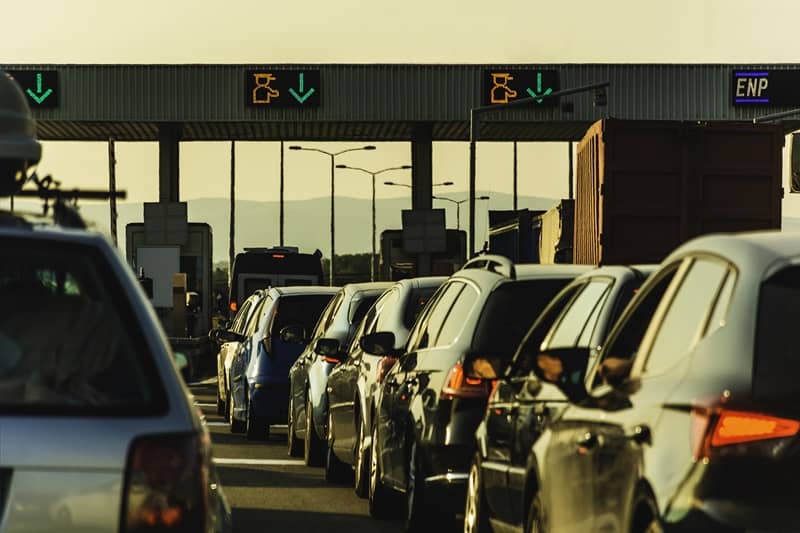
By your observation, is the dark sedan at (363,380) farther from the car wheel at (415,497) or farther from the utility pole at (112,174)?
the utility pole at (112,174)

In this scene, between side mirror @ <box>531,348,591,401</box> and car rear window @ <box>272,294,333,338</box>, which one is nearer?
side mirror @ <box>531,348,591,401</box>

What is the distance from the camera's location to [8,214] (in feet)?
19.9

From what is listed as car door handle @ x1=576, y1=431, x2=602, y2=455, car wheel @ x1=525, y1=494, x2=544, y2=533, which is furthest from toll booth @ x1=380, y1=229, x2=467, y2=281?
car door handle @ x1=576, y1=431, x2=602, y2=455

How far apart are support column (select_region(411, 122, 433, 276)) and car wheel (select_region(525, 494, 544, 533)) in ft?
144

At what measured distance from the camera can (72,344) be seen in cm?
569

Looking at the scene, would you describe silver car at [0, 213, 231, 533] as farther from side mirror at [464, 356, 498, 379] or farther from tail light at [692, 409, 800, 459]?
side mirror at [464, 356, 498, 379]

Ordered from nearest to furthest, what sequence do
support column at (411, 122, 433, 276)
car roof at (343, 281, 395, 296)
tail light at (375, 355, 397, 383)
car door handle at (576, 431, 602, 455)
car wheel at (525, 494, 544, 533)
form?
1. car door handle at (576, 431, 602, 455)
2. car wheel at (525, 494, 544, 533)
3. tail light at (375, 355, 397, 383)
4. car roof at (343, 281, 395, 296)
5. support column at (411, 122, 433, 276)

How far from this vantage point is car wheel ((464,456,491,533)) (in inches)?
387

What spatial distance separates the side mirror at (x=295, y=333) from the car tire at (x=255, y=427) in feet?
4.31

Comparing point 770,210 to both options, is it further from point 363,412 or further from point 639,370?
point 639,370

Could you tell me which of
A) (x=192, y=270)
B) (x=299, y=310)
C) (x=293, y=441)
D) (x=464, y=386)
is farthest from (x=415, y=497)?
(x=192, y=270)

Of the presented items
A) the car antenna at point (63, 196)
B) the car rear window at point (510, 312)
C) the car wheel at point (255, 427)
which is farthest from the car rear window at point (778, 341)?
the car wheel at point (255, 427)

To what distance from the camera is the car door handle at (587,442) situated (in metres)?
→ 6.91

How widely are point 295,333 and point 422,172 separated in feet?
109
